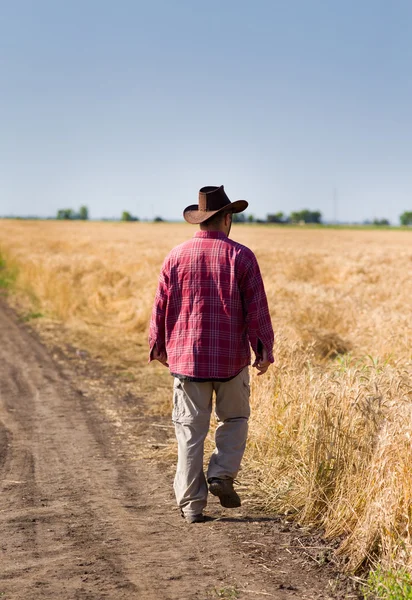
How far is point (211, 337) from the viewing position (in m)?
4.96


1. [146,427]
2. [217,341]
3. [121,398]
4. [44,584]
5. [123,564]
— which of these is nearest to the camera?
[44,584]

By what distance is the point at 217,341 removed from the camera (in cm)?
496

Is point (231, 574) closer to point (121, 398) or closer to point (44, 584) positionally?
point (44, 584)

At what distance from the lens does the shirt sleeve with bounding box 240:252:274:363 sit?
4.93 meters

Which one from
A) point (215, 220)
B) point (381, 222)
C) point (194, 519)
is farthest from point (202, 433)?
point (381, 222)

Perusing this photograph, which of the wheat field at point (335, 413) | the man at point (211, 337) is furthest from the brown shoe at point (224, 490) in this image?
the wheat field at point (335, 413)

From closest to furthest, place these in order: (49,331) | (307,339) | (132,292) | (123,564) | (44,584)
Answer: (44,584) → (123,564) → (307,339) → (49,331) → (132,292)

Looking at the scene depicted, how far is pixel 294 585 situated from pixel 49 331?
11516 mm

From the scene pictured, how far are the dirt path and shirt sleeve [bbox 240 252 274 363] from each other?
50.6 inches

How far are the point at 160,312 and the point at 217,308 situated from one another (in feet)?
1.54

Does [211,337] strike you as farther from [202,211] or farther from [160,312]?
[202,211]

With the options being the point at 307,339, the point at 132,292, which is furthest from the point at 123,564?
the point at 132,292

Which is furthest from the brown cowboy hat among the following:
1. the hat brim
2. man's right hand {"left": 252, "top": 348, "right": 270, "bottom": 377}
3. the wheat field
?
the wheat field

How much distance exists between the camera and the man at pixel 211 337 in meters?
4.95
